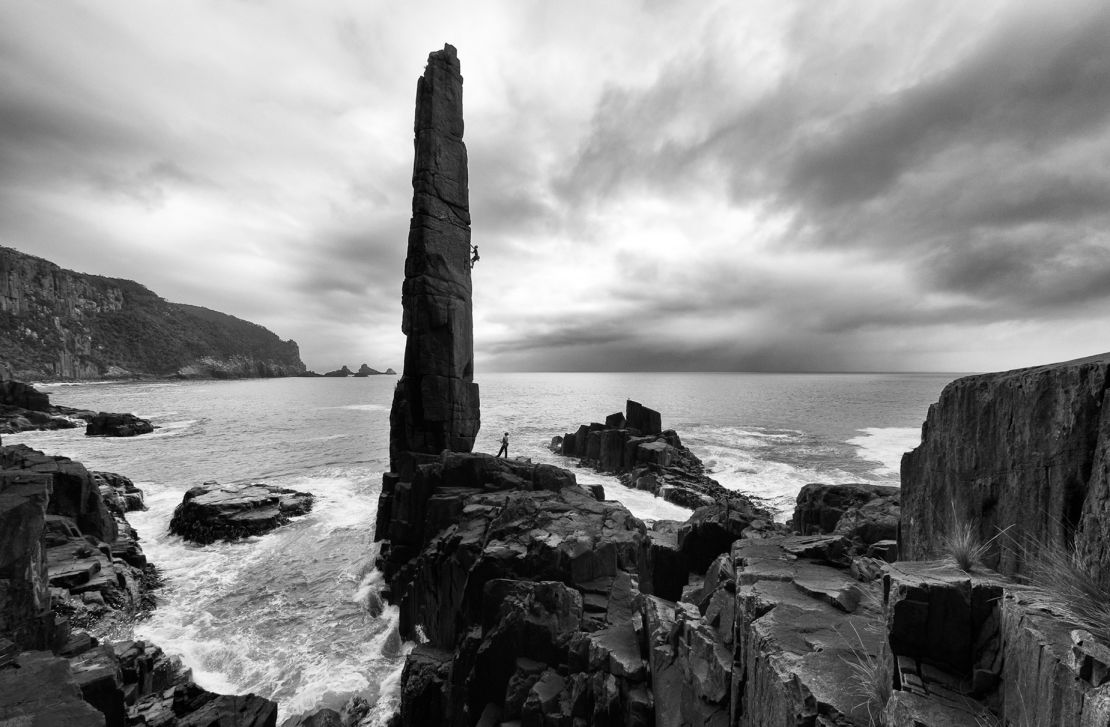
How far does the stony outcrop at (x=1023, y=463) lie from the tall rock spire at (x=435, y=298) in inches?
880

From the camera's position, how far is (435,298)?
2506 cm

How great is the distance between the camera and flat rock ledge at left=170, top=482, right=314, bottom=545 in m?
23.4

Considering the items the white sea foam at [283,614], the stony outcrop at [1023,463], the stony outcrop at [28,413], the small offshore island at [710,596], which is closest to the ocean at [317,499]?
the white sea foam at [283,614]

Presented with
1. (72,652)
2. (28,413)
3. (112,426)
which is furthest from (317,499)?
(28,413)

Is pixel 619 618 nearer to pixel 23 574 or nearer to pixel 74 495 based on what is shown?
pixel 23 574

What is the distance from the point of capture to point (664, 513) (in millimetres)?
27516

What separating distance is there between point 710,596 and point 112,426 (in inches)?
2801

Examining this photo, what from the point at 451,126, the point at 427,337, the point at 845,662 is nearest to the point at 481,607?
the point at 845,662

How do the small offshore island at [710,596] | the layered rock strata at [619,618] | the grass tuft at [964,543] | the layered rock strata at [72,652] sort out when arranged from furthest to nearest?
the layered rock strata at [72,652] → the layered rock strata at [619,618] → the grass tuft at [964,543] → the small offshore island at [710,596]

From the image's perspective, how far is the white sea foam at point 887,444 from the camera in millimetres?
39909

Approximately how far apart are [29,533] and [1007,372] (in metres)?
18.1

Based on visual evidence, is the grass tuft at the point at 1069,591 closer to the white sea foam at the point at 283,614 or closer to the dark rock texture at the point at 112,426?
the white sea foam at the point at 283,614

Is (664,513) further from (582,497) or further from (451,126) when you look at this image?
(451,126)

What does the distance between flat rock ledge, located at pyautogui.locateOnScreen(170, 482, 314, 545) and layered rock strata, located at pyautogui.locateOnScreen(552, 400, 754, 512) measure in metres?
23.5
